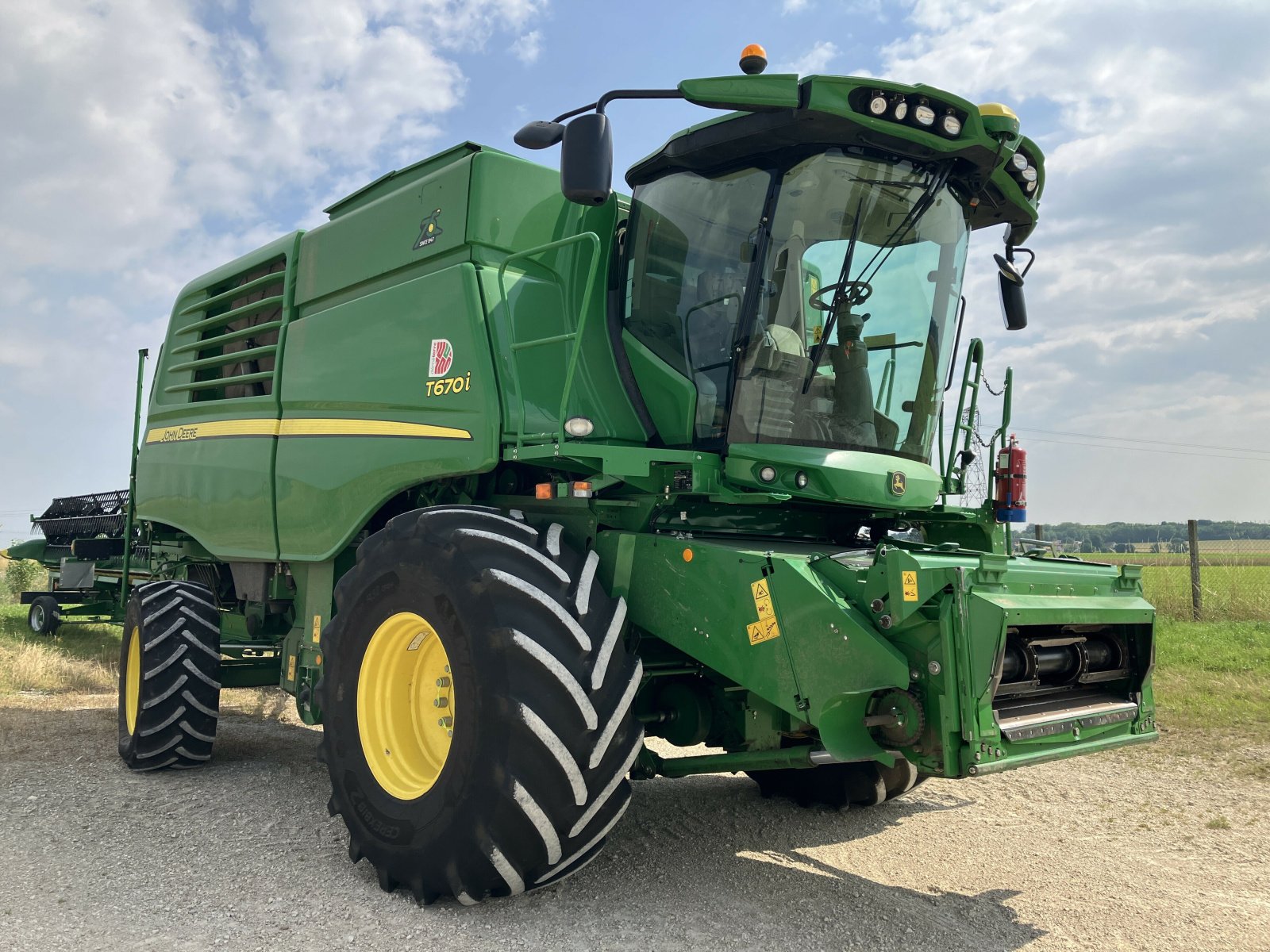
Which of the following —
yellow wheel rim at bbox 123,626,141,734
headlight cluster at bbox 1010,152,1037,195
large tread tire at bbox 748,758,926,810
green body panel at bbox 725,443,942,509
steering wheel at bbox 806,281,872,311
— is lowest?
large tread tire at bbox 748,758,926,810

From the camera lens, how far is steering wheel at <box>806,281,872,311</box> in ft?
13.9

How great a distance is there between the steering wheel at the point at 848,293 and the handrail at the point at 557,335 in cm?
97

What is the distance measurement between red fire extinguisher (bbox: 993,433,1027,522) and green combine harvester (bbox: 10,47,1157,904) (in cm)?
2

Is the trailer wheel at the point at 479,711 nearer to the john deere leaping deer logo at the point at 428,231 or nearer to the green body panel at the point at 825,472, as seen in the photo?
the green body panel at the point at 825,472

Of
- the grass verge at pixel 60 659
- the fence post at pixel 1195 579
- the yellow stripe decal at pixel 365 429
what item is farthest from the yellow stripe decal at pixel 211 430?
the fence post at pixel 1195 579

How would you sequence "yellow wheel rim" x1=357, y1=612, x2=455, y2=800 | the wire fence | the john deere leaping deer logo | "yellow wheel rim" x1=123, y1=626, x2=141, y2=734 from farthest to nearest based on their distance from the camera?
the wire fence
"yellow wheel rim" x1=123, y1=626, x2=141, y2=734
the john deere leaping deer logo
"yellow wheel rim" x1=357, y1=612, x2=455, y2=800

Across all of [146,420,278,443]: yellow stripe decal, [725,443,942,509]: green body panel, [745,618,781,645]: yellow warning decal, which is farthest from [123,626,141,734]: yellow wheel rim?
[745,618,781,645]: yellow warning decal

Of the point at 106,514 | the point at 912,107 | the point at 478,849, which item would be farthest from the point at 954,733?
the point at 106,514

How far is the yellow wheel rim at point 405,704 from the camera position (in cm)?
409

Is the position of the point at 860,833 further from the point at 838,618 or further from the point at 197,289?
the point at 197,289

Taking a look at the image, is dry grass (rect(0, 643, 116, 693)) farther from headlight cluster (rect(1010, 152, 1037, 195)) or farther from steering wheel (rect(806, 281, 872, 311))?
headlight cluster (rect(1010, 152, 1037, 195))

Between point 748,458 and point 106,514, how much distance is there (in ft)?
33.6

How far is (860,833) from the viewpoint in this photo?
16.0 feet

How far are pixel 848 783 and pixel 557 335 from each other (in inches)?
110
